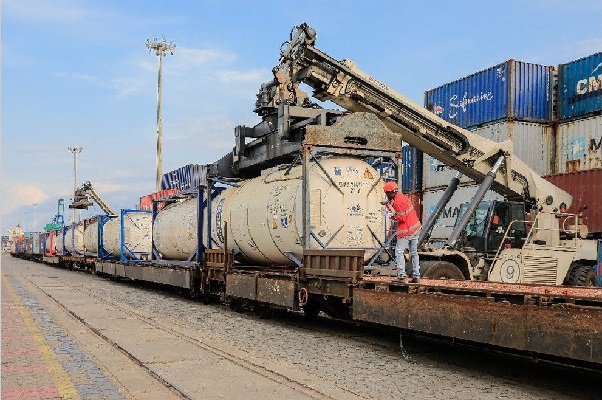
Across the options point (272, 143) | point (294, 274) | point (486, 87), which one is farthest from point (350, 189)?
point (486, 87)

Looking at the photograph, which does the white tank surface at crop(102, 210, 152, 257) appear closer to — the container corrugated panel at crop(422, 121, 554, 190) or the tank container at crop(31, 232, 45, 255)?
the container corrugated panel at crop(422, 121, 554, 190)

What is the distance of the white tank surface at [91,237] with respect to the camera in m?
34.5

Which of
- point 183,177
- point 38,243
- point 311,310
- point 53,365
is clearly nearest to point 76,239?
point 183,177

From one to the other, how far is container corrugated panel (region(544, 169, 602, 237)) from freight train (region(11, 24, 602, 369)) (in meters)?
2.05

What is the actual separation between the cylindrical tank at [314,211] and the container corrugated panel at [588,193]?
7.44 m

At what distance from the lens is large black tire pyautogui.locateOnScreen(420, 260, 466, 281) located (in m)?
12.4

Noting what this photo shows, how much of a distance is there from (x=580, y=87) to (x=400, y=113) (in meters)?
11.5

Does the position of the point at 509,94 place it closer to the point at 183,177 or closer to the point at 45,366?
the point at 45,366

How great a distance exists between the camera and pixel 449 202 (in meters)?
25.6

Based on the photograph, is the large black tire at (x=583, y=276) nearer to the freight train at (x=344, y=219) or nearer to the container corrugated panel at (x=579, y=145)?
the freight train at (x=344, y=219)

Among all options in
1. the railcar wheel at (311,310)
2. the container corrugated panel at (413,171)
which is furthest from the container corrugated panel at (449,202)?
the railcar wheel at (311,310)

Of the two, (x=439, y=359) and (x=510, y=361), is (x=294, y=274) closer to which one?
(x=439, y=359)

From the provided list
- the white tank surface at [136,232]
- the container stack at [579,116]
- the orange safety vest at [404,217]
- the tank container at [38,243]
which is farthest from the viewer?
the tank container at [38,243]

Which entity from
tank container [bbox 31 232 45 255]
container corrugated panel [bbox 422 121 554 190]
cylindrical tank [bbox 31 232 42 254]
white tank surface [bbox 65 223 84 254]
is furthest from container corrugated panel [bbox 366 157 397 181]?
cylindrical tank [bbox 31 232 42 254]
